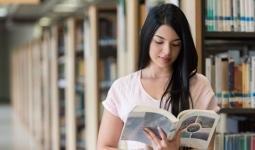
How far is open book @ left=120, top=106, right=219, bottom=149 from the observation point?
167 centimetres

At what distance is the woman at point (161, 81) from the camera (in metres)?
1.79

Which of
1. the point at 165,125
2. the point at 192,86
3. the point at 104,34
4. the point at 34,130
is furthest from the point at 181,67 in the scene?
the point at 34,130

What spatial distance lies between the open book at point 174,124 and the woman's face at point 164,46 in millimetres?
235

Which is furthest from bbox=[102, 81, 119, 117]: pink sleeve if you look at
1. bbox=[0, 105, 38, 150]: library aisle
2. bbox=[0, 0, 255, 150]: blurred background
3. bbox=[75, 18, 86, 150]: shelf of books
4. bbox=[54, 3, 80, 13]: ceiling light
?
bbox=[54, 3, 80, 13]: ceiling light

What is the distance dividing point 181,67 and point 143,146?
0.35m

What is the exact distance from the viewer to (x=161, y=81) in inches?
74.7

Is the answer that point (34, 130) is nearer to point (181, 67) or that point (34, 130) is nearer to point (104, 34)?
point (104, 34)

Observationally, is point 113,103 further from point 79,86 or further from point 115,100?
point 79,86

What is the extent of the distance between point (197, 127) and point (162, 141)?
0.51 ft

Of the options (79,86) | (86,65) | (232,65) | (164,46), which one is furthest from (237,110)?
(79,86)

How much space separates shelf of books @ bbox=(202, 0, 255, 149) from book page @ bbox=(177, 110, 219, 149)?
0.64m

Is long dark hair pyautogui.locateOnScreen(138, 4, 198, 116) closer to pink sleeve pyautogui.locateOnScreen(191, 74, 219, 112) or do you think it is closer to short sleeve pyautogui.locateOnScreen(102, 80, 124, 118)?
pink sleeve pyautogui.locateOnScreen(191, 74, 219, 112)

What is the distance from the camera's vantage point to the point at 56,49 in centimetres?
598

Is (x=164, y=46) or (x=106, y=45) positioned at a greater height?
(x=164, y=46)
